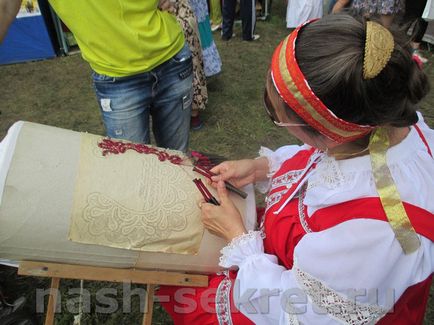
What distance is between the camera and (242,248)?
1.27m

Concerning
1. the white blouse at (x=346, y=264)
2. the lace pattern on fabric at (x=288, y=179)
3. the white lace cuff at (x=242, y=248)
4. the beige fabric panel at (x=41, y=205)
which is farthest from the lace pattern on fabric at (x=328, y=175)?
the beige fabric panel at (x=41, y=205)

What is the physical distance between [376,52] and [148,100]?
1168 mm

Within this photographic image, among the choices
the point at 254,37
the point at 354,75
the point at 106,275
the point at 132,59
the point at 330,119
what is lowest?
the point at 254,37

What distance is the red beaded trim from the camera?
1.42 metres

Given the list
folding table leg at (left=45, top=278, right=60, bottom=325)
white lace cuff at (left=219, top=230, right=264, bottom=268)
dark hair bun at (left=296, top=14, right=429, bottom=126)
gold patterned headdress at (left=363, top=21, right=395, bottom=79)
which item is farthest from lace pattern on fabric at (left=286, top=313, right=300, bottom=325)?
folding table leg at (left=45, top=278, right=60, bottom=325)

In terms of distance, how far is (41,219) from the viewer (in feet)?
4.01

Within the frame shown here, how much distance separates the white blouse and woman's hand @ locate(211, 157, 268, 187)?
0.38 meters

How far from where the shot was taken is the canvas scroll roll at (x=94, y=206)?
1218mm

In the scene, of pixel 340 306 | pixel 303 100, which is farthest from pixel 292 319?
pixel 303 100

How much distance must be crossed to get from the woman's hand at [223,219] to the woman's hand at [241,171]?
0.14 m

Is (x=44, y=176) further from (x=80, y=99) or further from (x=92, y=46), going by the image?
(x=80, y=99)

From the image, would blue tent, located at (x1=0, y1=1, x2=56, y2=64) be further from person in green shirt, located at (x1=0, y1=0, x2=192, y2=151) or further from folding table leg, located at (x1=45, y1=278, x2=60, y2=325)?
folding table leg, located at (x1=45, y1=278, x2=60, y2=325)

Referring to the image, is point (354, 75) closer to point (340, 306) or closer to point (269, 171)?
point (340, 306)

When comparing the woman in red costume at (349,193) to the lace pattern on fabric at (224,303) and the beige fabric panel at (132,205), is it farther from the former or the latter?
the beige fabric panel at (132,205)
